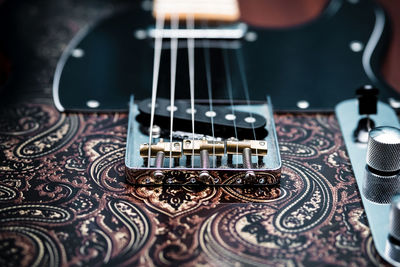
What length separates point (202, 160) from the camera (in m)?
0.94

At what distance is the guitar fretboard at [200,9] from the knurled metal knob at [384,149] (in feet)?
2.09

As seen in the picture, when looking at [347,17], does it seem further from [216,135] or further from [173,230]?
[173,230]

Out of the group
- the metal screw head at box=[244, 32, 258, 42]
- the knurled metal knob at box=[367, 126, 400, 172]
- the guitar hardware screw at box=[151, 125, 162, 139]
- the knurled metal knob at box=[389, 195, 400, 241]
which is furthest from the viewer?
the metal screw head at box=[244, 32, 258, 42]

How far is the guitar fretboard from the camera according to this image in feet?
4.81

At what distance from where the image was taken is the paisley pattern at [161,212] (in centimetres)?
81

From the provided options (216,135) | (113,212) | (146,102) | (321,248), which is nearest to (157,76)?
(146,102)

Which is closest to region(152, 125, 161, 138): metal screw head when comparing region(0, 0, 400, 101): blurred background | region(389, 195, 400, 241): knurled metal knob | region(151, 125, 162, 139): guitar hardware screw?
region(151, 125, 162, 139): guitar hardware screw

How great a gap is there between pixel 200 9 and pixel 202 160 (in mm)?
648

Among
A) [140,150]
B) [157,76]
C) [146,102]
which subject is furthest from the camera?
[157,76]

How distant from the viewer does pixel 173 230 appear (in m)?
0.85

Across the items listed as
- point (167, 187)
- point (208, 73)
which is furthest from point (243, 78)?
point (167, 187)

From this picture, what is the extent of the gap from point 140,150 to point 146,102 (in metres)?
0.16

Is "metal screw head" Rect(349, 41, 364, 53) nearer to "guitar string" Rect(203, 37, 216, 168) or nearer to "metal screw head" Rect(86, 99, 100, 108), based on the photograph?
"guitar string" Rect(203, 37, 216, 168)

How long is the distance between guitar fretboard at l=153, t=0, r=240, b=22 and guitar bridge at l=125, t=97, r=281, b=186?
524 mm
